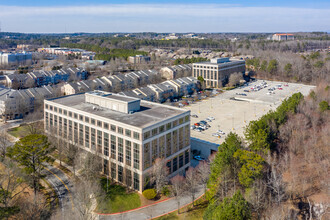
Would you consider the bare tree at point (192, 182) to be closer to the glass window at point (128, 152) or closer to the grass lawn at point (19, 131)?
the glass window at point (128, 152)

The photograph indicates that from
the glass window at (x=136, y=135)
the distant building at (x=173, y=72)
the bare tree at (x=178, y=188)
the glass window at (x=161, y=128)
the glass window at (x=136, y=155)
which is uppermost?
the distant building at (x=173, y=72)

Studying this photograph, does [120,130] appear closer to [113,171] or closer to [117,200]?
[113,171]

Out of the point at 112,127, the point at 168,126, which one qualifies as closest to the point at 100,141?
the point at 112,127

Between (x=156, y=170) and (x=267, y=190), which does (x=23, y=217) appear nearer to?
(x=156, y=170)

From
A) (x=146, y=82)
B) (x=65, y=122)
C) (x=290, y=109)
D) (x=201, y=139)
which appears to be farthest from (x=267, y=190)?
(x=146, y=82)

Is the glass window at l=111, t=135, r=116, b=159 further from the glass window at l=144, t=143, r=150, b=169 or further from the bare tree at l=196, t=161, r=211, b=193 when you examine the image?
the bare tree at l=196, t=161, r=211, b=193

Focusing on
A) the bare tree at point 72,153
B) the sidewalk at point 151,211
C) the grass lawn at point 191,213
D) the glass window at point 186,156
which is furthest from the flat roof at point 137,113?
the grass lawn at point 191,213

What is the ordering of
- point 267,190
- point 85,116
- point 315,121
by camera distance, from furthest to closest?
point 315,121, point 85,116, point 267,190
